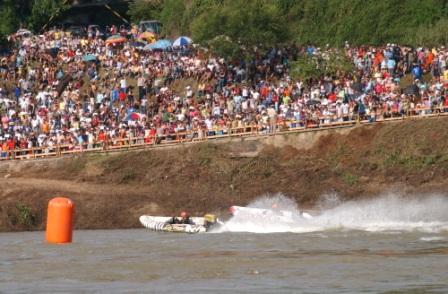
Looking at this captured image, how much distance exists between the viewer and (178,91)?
6538 centimetres

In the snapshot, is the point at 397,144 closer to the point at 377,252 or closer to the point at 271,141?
the point at 271,141

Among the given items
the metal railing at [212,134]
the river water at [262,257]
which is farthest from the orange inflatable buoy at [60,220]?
the metal railing at [212,134]

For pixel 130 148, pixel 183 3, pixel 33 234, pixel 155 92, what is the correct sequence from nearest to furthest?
pixel 33 234
pixel 130 148
pixel 155 92
pixel 183 3

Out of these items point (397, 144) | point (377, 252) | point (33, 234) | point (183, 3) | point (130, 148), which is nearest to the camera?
point (377, 252)

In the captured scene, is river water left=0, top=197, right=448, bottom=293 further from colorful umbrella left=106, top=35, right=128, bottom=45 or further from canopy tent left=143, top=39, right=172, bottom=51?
colorful umbrella left=106, top=35, right=128, bottom=45

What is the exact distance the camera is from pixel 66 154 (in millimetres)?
61250

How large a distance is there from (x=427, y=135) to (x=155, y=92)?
623 inches

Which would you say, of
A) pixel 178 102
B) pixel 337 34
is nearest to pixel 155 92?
pixel 178 102

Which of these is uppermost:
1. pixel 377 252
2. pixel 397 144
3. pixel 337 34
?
pixel 337 34

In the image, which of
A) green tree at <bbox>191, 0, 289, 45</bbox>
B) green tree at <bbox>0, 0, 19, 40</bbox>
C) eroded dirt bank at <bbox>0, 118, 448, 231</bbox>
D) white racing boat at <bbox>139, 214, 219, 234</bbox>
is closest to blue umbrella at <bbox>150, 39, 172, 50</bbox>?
green tree at <bbox>191, 0, 289, 45</bbox>

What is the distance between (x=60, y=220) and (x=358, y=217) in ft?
36.5

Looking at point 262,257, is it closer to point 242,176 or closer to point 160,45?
point 242,176

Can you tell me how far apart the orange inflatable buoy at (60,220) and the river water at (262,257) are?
574 mm

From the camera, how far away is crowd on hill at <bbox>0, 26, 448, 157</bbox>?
57.4 meters
